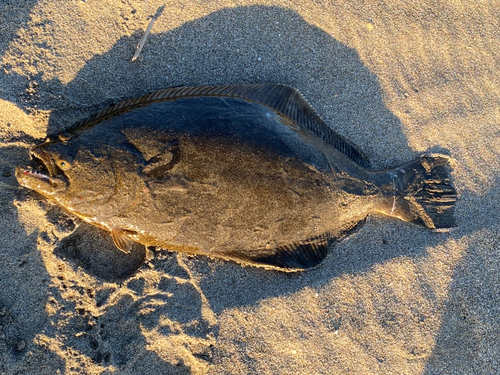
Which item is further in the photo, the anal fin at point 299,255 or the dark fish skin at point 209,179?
the anal fin at point 299,255

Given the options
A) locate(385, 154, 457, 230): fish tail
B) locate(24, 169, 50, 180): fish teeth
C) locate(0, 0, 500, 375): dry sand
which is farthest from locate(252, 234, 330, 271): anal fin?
locate(24, 169, 50, 180): fish teeth

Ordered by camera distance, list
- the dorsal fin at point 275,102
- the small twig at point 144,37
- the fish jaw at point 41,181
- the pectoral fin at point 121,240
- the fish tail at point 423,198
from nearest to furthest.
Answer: the fish jaw at point 41,181
the pectoral fin at point 121,240
the dorsal fin at point 275,102
the small twig at point 144,37
the fish tail at point 423,198

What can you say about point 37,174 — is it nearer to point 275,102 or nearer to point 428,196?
point 275,102

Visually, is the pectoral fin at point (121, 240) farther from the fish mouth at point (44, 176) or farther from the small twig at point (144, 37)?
the small twig at point (144, 37)

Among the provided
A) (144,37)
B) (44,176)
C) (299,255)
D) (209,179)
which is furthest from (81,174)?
(299,255)

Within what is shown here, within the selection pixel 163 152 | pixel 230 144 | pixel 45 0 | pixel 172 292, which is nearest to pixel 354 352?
pixel 172 292

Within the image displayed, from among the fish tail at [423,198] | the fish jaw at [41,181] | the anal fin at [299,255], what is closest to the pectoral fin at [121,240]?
the fish jaw at [41,181]

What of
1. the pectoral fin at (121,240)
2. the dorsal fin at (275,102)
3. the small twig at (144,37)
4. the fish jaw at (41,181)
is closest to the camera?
the fish jaw at (41,181)

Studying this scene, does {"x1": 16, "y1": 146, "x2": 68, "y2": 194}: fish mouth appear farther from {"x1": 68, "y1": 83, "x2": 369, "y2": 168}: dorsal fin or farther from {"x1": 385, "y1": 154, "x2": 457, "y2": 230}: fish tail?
{"x1": 385, "y1": 154, "x2": 457, "y2": 230}: fish tail
